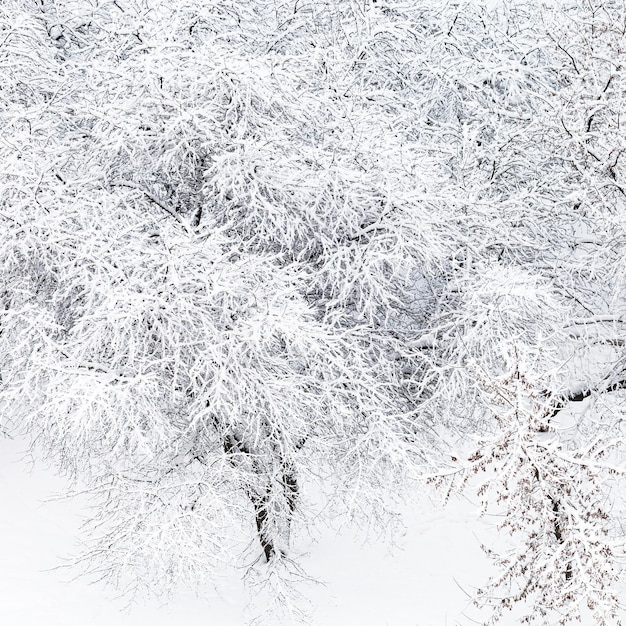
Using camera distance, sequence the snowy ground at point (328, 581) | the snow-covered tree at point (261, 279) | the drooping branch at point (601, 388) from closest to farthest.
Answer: the snow-covered tree at point (261, 279) → the snowy ground at point (328, 581) → the drooping branch at point (601, 388)

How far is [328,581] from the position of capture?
10359mm

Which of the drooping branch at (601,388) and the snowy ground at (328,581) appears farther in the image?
the drooping branch at (601,388)

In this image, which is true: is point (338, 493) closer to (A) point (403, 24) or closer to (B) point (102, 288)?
(B) point (102, 288)

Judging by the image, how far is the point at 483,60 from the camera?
40.8ft

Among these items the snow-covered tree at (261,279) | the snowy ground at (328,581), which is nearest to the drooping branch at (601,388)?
the snow-covered tree at (261,279)

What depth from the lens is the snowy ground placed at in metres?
9.34

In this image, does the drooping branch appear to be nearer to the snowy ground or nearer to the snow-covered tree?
the snow-covered tree

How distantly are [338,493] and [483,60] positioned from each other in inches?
295

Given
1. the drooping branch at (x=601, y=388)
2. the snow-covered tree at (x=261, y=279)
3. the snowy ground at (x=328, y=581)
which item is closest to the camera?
the snow-covered tree at (x=261, y=279)

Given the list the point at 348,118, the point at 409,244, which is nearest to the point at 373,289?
the point at 409,244

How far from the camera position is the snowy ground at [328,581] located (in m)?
9.34

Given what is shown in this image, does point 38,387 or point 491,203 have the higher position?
point 491,203

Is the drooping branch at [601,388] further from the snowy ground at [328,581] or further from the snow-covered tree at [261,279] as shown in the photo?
the snowy ground at [328,581]

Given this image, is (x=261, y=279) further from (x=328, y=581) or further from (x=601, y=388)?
(x=601, y=388)
